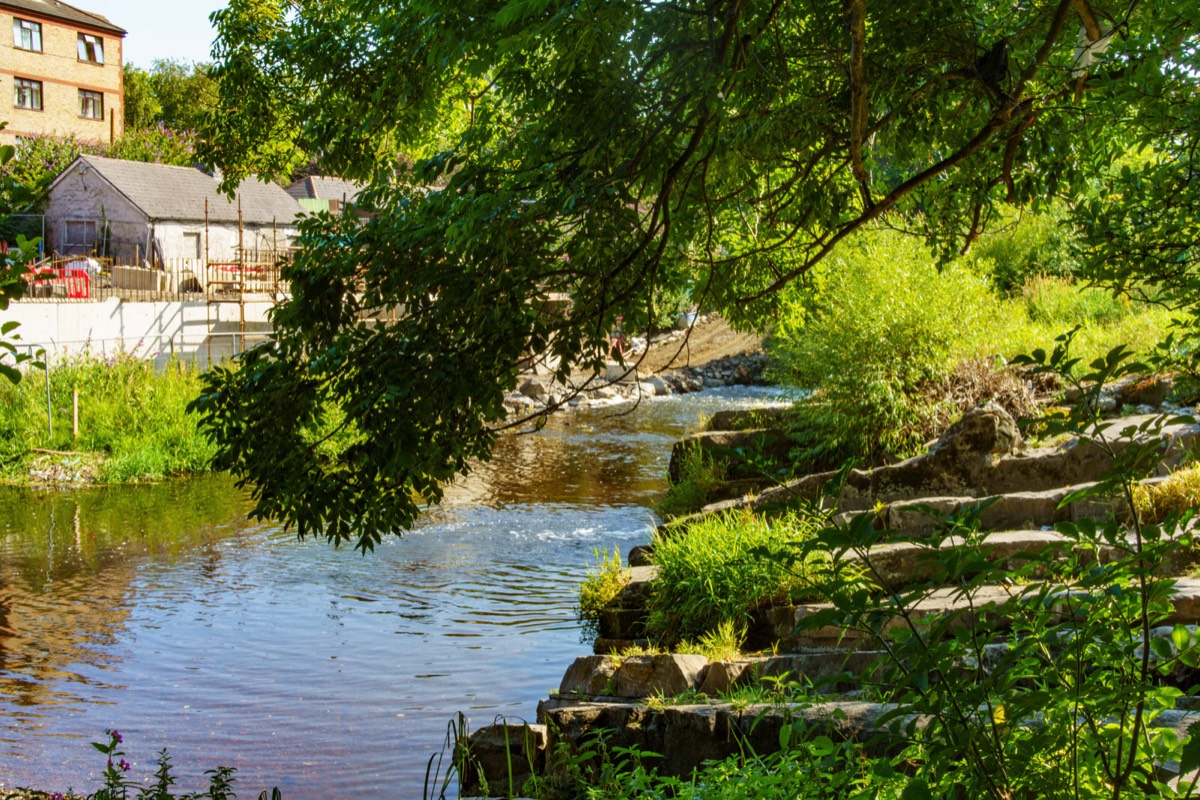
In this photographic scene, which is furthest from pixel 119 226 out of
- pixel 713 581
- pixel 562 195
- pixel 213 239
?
pixel 562 195

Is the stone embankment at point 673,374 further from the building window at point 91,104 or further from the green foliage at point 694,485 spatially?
the building window at point 91,104

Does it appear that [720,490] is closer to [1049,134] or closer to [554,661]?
[554,661]

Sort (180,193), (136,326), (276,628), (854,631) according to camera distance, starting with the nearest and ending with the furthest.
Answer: (854,631) < (276,628) < (136,326) < (180,193)

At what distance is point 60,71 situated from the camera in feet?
137

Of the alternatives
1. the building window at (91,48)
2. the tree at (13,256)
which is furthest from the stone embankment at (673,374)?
the building window at (91,48)

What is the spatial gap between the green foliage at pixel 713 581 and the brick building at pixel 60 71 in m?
38.0

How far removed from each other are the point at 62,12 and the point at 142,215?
13593 mm

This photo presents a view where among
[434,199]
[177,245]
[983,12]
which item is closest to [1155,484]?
[983,12]

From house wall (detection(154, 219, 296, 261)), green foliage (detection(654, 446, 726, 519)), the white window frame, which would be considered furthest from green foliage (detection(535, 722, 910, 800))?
the white window frame

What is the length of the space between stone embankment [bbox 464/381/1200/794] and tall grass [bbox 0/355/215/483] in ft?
31.4

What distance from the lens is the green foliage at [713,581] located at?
8562 millimetres

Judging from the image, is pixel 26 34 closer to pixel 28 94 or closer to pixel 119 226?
pixel 28 94

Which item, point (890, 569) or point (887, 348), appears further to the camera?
point (887, 348)

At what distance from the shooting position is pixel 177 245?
35.0m
